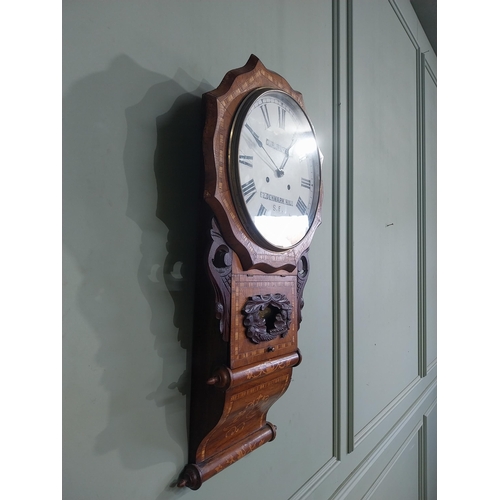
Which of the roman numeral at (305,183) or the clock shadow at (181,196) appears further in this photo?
the roman numeral at (305,183)

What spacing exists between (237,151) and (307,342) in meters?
0.46

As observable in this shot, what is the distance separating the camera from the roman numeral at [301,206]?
1.96 feet

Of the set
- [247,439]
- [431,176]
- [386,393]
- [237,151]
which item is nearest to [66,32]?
[237,151]

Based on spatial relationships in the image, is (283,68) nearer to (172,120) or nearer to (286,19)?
(286,19)

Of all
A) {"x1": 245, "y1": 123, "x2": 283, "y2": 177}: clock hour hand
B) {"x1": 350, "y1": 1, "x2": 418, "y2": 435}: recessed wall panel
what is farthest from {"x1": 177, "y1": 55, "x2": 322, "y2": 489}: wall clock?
{"x1": 350, "y1": 1, "x2": 418, "y2": 435}: recessed wall panel

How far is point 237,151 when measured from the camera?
0.48m

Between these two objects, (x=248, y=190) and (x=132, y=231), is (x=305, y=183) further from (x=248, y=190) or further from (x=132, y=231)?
(x=132, y=231)

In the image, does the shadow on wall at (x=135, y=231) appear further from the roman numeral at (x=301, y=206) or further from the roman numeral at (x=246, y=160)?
the roman numeral at (x=301, y=206)

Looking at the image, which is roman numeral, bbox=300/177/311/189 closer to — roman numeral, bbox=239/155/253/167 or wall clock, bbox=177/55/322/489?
wall clock, bbox=177/55/322/489

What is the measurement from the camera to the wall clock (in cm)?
47

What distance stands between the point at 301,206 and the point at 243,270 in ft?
A: 0.53

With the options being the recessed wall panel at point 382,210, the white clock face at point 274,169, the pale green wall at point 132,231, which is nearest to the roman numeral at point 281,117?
the white clock face at point 274,169

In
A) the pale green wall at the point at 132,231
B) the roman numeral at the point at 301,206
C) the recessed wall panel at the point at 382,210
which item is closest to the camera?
the pale green wall at the point at 132,231

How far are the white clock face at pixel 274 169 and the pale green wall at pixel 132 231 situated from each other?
7 cm
